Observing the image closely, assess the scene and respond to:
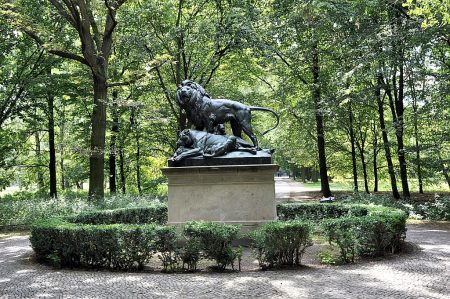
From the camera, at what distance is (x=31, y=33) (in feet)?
49.1

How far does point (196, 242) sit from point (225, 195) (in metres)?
2.19

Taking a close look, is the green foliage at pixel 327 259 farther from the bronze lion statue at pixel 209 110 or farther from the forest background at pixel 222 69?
the forest background at pixel 222 69

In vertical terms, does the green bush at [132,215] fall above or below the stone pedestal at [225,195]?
below

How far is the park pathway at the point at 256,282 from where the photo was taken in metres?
5.21

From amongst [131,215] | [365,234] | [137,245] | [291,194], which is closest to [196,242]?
[137,245]

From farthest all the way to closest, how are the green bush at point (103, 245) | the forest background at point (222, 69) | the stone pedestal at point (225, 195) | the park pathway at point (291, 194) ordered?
the park pathway at point (291, 194), the forest background at point (222, 69), the stone pedestal at point (225, 195), the green bush at point (103, 245)

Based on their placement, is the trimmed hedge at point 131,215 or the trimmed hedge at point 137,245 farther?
the trimmed hedge at point 131,215

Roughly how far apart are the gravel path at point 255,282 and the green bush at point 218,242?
33 cm

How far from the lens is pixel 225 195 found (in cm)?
878

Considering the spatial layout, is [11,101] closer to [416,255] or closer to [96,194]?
[96,194]

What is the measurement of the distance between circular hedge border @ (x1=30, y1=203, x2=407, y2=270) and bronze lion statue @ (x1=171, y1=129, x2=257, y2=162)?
2202mm

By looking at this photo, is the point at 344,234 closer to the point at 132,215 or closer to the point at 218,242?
the point at 218,242

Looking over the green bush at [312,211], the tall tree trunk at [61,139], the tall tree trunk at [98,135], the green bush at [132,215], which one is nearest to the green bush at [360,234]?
the green bush at [312,211]

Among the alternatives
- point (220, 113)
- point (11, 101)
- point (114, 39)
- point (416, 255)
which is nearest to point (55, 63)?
point (11, 101)
